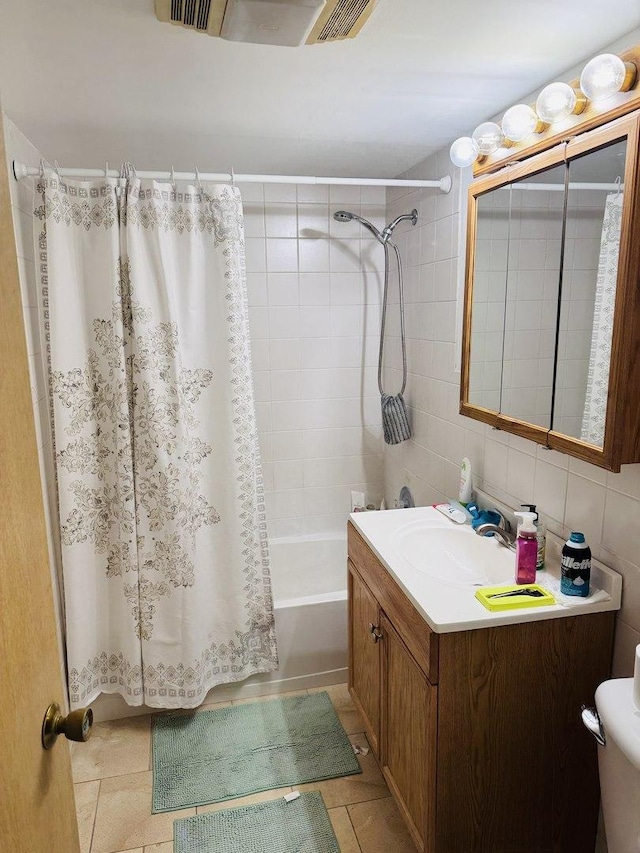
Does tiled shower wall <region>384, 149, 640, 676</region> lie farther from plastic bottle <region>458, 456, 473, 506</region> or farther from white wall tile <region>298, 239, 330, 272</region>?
white wall tile <region>298, 239, 330, 272</region>

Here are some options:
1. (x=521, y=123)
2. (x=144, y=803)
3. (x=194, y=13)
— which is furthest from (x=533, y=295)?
(x=144, y=803)

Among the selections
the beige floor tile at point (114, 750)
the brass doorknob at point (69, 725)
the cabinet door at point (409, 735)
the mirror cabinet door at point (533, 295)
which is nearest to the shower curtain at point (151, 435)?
the beige floor tile at point (114, 750)

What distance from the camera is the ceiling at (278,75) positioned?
1.31m

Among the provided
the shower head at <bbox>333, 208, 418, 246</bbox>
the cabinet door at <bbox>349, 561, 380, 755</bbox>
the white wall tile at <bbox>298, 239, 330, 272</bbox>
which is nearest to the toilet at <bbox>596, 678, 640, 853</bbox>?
the cabinet door at <bbox>349, 561, 380, 755</bbox>

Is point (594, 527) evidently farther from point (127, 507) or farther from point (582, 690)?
point (127, 507)

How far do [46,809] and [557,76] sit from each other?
2.02m

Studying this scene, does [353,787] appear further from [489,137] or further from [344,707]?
[489,137]

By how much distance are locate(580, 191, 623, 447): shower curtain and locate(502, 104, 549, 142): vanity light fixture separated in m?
0.37

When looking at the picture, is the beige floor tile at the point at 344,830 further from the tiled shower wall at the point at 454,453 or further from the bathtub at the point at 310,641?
the tiled shower wall at the point at 454,453

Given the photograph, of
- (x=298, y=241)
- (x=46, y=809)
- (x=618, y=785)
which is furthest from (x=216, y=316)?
(x=618, y=785)

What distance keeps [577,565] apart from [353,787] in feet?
3.86

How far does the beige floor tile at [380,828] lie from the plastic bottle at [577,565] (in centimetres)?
99

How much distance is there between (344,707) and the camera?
2432 millimetres

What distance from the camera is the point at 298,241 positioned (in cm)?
301
